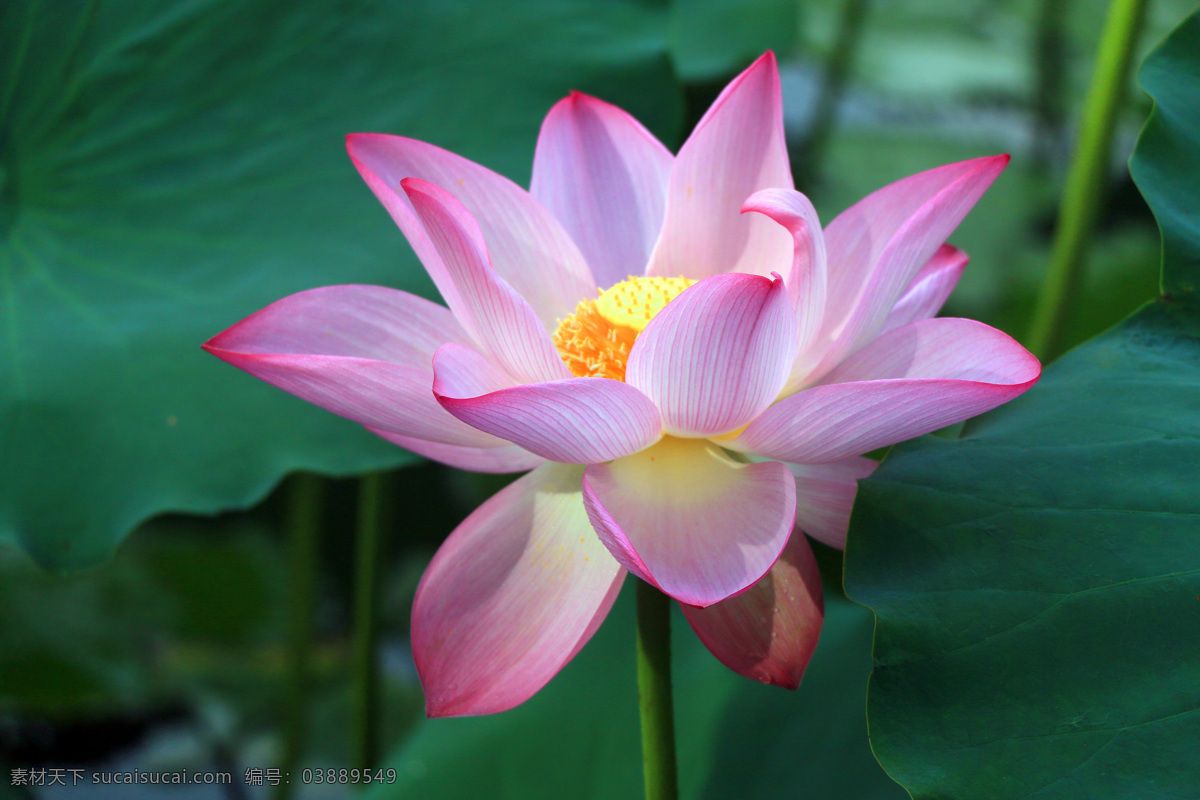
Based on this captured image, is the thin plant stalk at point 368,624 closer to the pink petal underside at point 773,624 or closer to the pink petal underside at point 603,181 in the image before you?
the pink petal underside at point 603,181

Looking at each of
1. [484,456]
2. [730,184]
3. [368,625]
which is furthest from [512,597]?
[368,625]

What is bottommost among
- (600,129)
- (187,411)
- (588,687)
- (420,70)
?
(588,687)

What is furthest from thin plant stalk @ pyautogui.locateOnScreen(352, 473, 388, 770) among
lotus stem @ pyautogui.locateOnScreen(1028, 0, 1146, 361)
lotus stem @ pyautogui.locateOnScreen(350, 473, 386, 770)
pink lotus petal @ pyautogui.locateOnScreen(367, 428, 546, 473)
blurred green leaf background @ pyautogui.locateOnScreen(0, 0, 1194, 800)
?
lotus stem @ pyautogui.locateOnScreen(1028, 0, 1146, 361)

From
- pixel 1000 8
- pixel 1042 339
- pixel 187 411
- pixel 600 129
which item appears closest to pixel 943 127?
pixel 1000 8

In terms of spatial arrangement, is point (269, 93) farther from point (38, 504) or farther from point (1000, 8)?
point (1000, 8)

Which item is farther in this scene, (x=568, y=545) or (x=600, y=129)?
(x=600, y=129)

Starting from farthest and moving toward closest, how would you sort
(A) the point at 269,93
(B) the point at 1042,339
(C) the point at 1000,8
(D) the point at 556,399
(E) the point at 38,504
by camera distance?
1. (C) the point at 1000,8
2. (B) the point at 1042,339
3. (A) the point at 269,93
4. (E) the point at 38,504
5. (D) the point at 556,399
